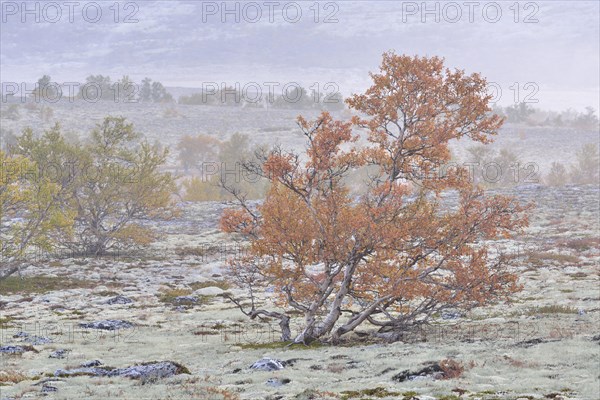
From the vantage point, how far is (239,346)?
2116cm

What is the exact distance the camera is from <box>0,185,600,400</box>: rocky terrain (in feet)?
49.4

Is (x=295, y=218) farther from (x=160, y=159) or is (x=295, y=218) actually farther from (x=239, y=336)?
(x=160, y=159)

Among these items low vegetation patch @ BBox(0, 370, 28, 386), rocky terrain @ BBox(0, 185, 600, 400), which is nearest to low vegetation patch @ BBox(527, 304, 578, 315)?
rocky terrain @ BBox(0, 185, 600, 400)

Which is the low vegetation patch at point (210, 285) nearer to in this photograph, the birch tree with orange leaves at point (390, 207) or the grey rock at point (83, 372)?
the birch tree with orange leaves at point (390, 207)

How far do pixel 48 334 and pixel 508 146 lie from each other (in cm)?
10336

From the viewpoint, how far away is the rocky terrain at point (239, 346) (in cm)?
1505

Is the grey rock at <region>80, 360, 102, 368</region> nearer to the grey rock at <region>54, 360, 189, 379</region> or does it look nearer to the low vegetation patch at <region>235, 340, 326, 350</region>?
the grey rock at <region>54, 360, 189, 379</region>

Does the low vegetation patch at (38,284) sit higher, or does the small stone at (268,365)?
the small stone at (268,365)

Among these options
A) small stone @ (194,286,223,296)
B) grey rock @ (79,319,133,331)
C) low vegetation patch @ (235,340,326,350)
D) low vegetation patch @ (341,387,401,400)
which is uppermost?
low vegetation patch @ (341,387,401,400)

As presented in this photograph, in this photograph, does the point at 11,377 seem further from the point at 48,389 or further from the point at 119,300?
the point at 119,300

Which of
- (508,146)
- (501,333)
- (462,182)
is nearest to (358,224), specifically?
(462,182)

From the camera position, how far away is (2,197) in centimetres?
3089

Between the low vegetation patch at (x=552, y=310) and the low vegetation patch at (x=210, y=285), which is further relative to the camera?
Result: the low vegetation patch at (x=210, y=285)

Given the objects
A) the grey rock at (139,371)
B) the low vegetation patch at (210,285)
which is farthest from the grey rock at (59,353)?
the low vegetation patch at (210,285)
